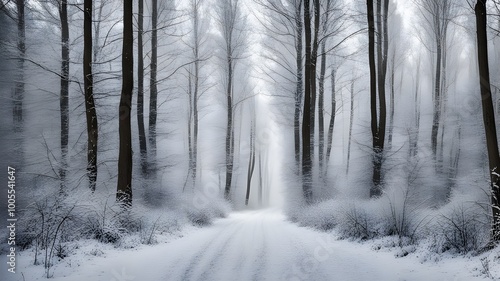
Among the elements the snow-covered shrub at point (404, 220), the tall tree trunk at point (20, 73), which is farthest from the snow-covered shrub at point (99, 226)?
the tall tree trunk at point (20, 73)

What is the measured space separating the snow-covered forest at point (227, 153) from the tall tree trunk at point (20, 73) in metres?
0.08

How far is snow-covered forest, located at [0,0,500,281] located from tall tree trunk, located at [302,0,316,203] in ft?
0.26

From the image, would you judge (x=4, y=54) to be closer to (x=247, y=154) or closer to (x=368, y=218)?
(x=368, y=218)

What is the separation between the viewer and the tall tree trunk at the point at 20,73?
46.3 ft

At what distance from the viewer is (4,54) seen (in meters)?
13.8

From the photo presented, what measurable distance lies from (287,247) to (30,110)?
44.9 ft


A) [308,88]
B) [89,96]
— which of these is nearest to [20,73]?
[89,96]

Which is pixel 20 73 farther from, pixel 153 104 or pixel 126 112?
pixel 126 112

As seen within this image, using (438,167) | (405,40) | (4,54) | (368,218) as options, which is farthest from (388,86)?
(4,54)

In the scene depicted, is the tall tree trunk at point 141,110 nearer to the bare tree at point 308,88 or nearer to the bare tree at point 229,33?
the bare tree at point 308,88

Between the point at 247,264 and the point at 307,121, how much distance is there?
824cm

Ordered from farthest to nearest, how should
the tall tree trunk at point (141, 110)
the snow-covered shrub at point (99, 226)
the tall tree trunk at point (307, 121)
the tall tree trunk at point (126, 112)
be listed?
the tall tree trunk at point (141, 110)
the tall tree trunk at point (307, 121)
the tall tree trunk at point (126, 112)
the snow-covered shrub at point (99, 226)

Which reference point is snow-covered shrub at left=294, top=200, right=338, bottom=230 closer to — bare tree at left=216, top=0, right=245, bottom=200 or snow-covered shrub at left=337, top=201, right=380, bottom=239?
snow-covered shrub at left=337, top=201, right=380, bottom=239

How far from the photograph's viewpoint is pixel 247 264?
5.51 meters
